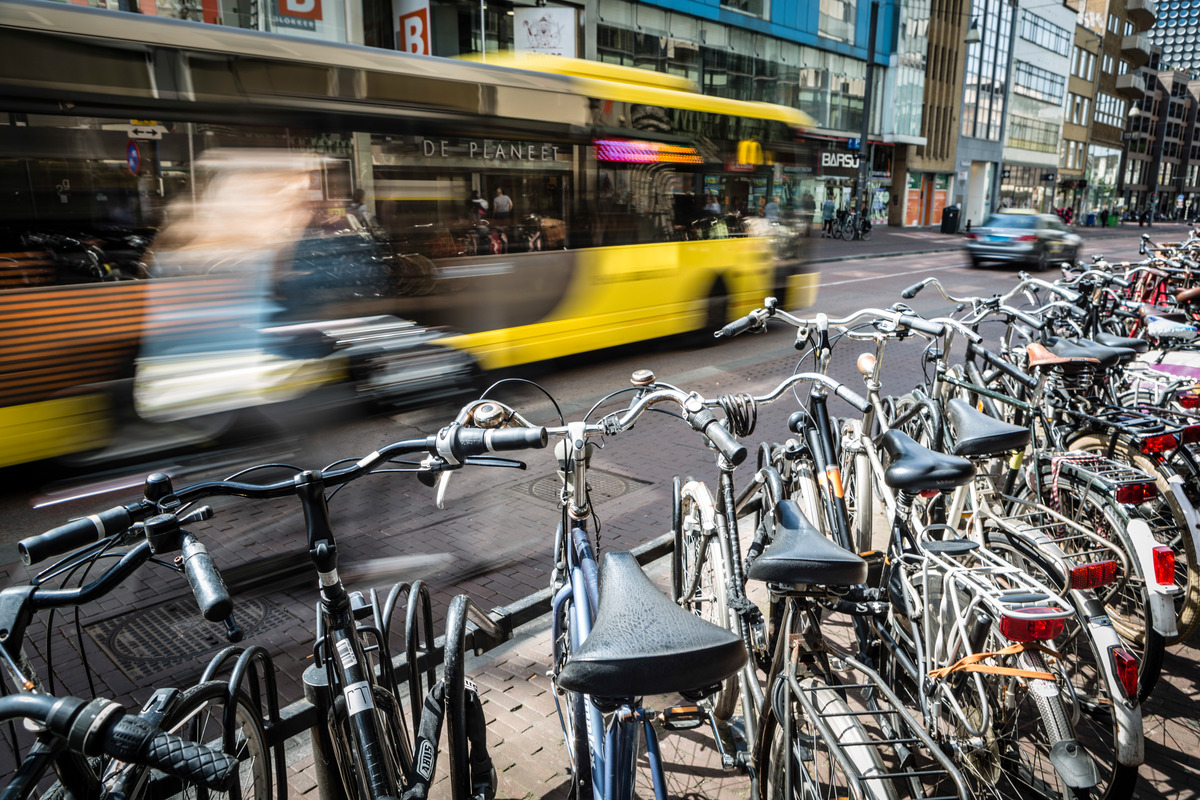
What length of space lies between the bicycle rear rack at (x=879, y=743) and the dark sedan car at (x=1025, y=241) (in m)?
23.8

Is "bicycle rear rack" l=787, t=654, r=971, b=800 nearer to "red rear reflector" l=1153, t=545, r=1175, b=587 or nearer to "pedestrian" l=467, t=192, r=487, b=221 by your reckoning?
"red rear reflector" l=1153, t=545, r=1175, b=587

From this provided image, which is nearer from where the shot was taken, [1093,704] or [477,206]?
[1093,704]

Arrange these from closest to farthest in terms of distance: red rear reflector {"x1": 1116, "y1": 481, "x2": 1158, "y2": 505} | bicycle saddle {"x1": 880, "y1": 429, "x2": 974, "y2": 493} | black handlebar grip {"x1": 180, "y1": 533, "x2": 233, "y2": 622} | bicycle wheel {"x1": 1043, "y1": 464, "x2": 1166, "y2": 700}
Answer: black handlebar grip {"x1": 180, "y1": 533, "x2": 233, "y2": 622} → bicycle saddle {"x1": 880, "y1": 429, "x2": 974, "y2": 493} → bicycle wheel {"x1": 1043, "y1": 464, "x2": 1166, "y2": 700} → red rear reflector {"x1": 1116, "y1": 481, "x2": 1158, "y2": 505}

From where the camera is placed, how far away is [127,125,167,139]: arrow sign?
605cm

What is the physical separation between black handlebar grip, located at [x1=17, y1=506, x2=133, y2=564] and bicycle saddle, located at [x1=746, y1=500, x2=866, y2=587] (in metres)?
1.63

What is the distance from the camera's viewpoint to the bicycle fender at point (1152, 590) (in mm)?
3027

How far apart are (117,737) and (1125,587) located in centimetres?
372

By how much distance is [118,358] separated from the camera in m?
6.27

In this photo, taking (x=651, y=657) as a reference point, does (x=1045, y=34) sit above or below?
above

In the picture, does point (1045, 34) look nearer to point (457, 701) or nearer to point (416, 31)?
point (416, 31)

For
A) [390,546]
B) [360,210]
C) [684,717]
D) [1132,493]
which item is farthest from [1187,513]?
[360,210]

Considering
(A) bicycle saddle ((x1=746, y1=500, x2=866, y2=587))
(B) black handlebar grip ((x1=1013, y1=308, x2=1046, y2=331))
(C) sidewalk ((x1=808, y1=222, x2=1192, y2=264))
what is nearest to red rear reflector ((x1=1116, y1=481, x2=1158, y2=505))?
(B) black handlebar grip ((x1=1013, y1=308, x2=1046, y2=331))

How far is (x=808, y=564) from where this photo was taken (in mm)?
2242

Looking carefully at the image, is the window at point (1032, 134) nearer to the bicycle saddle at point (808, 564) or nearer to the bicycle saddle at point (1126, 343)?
the bicycle saddle at point (1126, 343)
